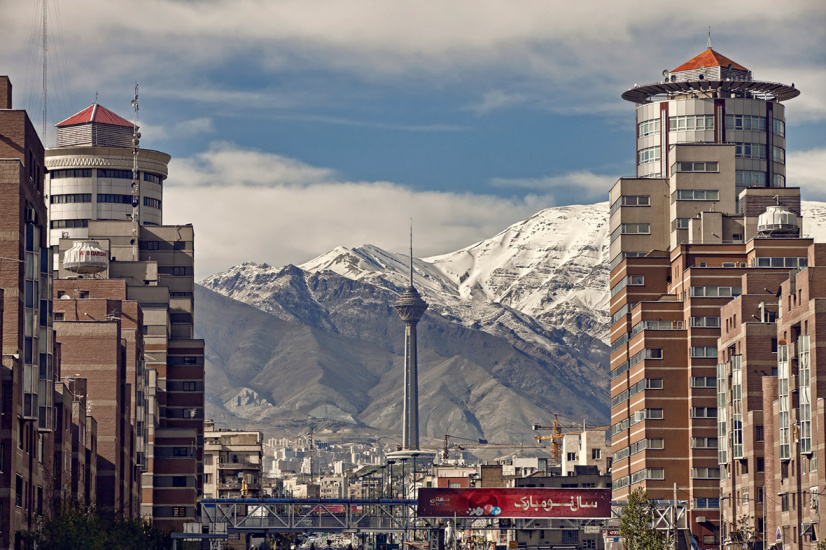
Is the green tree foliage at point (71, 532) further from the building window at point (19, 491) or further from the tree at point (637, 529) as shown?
the tree at point (637, 529)

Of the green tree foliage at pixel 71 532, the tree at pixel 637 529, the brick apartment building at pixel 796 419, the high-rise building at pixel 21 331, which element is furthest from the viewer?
the brick apartment building at pixel 796 419

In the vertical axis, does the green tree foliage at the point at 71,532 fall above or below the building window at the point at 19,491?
below

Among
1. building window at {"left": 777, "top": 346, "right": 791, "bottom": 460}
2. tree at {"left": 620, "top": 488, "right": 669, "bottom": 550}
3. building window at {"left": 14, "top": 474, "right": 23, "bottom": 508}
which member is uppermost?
building window at {"left": 777, "top": 346, "right": 791, "bottom": 460}

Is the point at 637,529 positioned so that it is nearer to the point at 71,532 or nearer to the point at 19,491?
the point at 71,532

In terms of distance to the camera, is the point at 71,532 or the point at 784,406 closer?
the point at 71,532

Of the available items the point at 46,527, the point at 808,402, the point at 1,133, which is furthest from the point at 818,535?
the point at 1,133

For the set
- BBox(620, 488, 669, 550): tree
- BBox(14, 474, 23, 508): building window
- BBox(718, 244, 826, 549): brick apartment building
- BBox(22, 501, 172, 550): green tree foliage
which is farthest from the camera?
BBox(718, 244, 826, 549): brick apartment building

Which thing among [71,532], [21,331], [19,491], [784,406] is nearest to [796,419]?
[784,406]

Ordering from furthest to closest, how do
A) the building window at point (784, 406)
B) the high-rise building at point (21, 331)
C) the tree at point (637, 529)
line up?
the building window at point (784, 406) → the tree at point (637, 529) → the high-rise building at point (21, 331)

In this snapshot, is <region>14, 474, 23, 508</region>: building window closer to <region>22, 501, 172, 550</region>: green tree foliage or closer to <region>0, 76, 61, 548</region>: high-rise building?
<region>0, 76, 61, 548</region>: high-rise building

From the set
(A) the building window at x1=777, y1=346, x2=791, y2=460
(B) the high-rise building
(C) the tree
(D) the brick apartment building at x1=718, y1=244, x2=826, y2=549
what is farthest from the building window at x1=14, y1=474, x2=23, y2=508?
(A) the building window at x1=777, y1=346, x2=791, y2=460

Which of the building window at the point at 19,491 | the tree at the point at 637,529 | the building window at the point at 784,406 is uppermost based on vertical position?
the building window at the point at 784,406

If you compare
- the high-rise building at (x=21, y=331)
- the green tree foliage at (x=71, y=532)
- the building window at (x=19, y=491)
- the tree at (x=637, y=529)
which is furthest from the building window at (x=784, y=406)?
the building window at (x=19, y=491)

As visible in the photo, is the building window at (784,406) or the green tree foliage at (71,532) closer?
the green tree foliage at (71,532)
